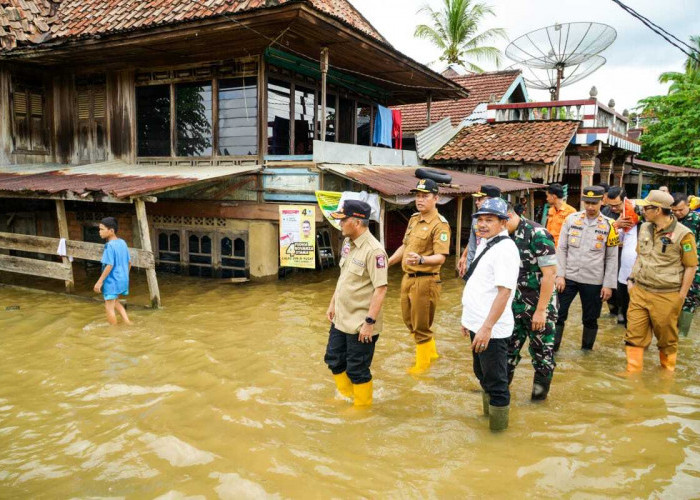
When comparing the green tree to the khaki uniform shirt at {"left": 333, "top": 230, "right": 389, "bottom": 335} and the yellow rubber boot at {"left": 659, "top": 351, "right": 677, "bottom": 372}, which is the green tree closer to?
the yellow rubber boot at {"left": 659, "top": 351, "right": 677, "bottom": 372}

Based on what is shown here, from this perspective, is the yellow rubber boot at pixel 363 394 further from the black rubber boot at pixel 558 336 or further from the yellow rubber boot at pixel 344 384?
the black rubber boot at pixel 558 336

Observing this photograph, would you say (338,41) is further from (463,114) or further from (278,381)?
(463,114)

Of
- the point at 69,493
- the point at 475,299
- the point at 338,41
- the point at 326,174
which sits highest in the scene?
the point at 338,41

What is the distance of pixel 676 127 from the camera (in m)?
22.7

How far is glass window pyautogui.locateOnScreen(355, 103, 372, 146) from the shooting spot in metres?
13.8

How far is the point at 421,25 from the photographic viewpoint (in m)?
27.0

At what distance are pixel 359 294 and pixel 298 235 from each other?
5.30 meters

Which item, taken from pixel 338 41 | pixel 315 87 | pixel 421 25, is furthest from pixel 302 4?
pixel 421 25

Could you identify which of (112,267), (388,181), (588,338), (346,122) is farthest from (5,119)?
(588,338)

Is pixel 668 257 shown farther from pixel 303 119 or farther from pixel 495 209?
pixel 303 119

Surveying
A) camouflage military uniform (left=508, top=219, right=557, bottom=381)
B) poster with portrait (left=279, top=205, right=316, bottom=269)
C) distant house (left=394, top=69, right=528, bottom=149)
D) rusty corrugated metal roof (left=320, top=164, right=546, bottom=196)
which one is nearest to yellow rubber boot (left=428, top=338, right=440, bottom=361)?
camouflage military uniform (left=508, top=219, right=557, bottom=381)

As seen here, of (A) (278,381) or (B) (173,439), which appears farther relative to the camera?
(A) (278,381)

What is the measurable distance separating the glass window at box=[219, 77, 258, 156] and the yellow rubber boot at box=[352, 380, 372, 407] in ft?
22.3

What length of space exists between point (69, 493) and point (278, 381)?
2.24 meters
